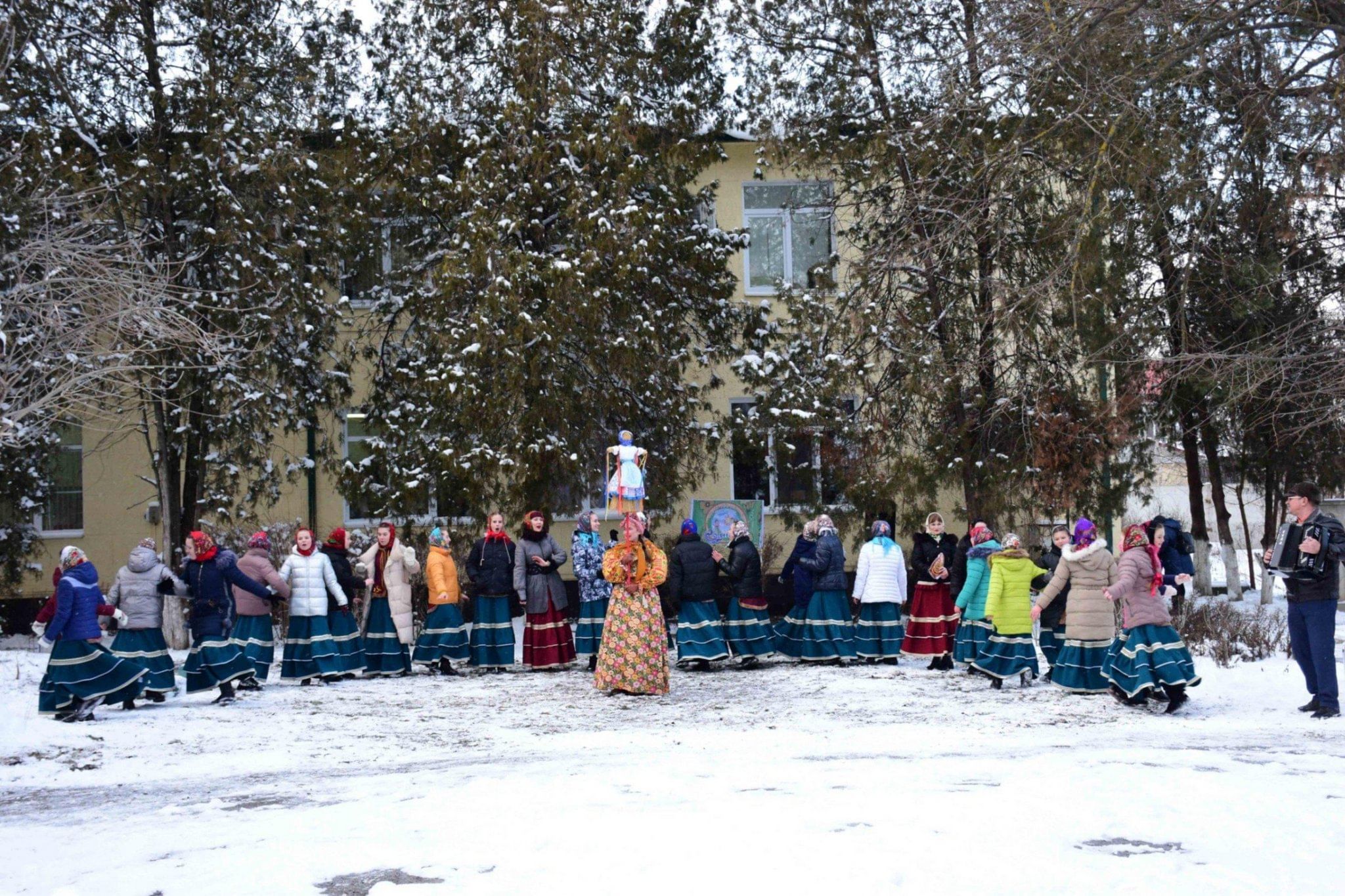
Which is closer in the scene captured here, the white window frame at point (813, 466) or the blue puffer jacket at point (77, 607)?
the blue puffer jacket at point (77, 607)

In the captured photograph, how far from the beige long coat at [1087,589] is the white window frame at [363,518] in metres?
9.92

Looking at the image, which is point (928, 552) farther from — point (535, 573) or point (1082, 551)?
point (535, 573)

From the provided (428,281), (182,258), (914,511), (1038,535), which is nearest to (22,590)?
(182,258)

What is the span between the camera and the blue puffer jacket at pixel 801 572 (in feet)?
54.2

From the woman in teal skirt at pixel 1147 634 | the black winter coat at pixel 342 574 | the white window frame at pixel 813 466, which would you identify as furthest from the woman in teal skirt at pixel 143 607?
the white window frame at pixel 813 466

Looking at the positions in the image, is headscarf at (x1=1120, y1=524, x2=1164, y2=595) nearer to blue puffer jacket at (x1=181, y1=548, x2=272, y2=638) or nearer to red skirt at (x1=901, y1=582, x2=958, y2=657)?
red skirt at (x1=901, y1=582, x2=958, y2=657)

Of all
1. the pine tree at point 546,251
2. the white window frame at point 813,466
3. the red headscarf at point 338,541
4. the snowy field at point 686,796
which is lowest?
the snowy field at point 686,796

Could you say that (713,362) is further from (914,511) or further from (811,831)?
(811,831)

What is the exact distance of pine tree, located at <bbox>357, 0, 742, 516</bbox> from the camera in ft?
61.7

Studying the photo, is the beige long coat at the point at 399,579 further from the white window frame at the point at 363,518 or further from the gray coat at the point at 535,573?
the white window frame at the point at 363,518

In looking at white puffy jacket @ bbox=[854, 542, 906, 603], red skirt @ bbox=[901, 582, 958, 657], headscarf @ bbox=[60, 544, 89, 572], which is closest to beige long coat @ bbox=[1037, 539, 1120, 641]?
red skirt @ bbox=[901, 582, 958, 657]

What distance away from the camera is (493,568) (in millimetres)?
16047

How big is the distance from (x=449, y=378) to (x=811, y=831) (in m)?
12.8

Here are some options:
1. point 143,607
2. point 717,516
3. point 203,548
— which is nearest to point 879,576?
point 717,516
